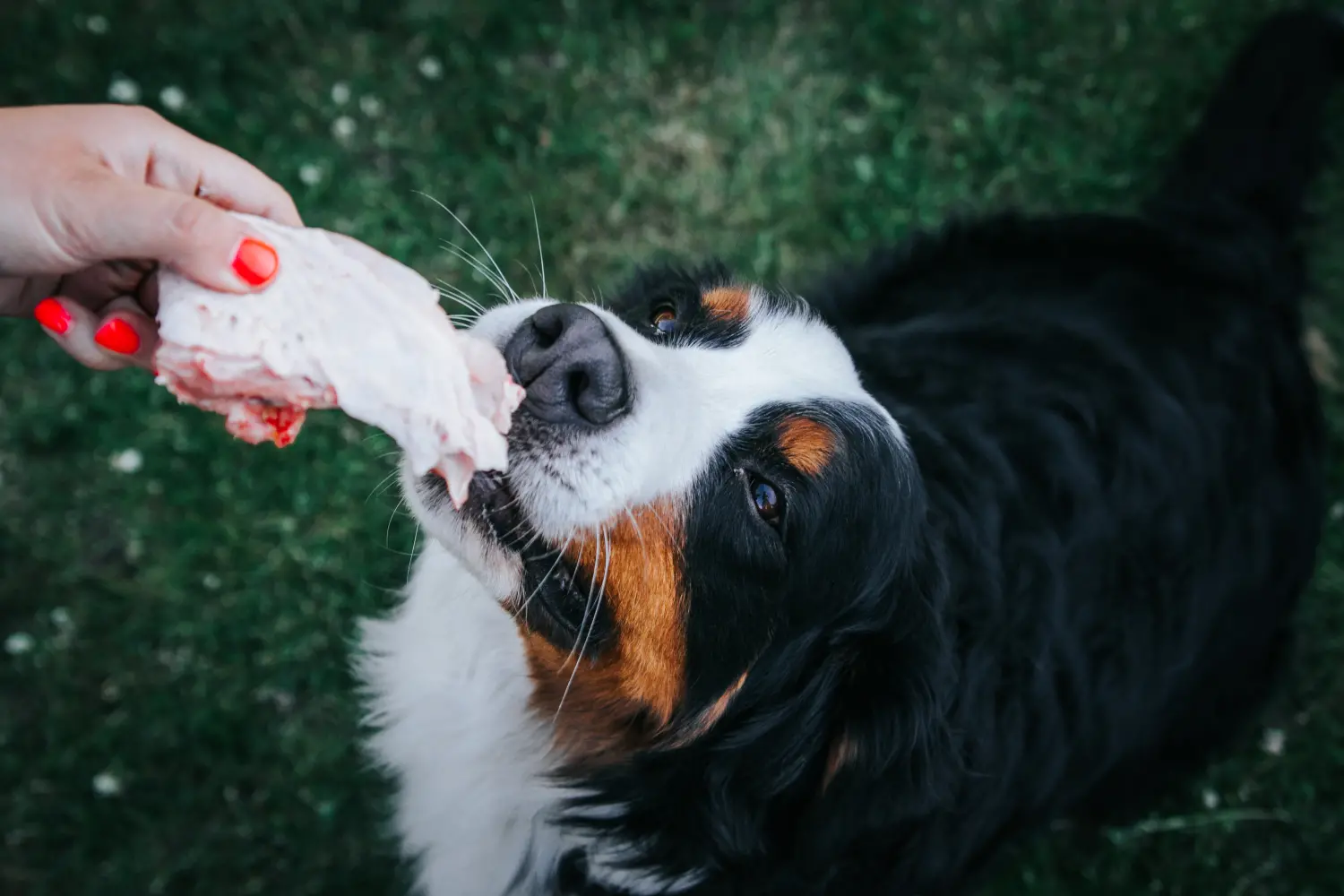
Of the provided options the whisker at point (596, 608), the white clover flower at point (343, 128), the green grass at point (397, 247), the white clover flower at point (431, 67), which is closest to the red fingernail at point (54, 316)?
the whisker at point (596, 608)

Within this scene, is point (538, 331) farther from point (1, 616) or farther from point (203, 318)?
point (1, 616)

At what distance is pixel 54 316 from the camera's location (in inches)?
71.1

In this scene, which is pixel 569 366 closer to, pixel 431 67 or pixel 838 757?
pixel 838 757

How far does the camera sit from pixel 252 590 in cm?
333

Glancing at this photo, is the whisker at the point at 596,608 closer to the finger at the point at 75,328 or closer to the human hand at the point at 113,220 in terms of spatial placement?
the human hand at the point at 113,220

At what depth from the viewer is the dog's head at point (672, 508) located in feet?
6.01

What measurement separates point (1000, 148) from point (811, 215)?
35.7 inches

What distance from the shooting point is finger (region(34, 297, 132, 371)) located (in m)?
1.81

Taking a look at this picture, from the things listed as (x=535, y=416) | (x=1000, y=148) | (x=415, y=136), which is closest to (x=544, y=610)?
(x=535, y=416)

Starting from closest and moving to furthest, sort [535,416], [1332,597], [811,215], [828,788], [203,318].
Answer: [203,318], [535,416], [828,788], [1332,597], [811,215]

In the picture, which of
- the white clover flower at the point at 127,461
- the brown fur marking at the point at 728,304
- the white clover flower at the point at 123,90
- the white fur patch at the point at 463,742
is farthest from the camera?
the white clover flower at the point at 123,90

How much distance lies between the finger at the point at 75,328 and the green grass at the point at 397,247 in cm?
157

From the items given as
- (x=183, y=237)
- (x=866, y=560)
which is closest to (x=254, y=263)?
(x=183, y=237)

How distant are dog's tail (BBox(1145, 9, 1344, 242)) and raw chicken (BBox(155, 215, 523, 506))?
97.0 inches
